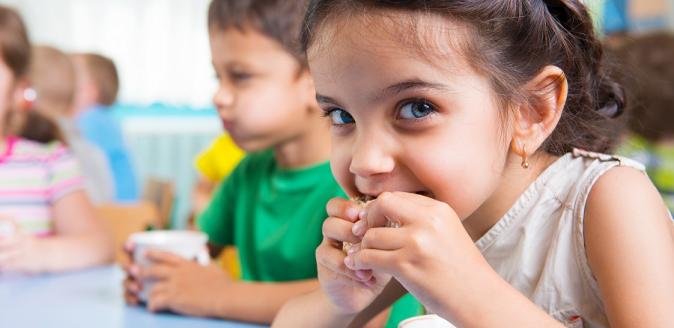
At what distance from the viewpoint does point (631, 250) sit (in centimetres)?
76

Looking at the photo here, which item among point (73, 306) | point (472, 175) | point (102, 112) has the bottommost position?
point (102, 112)

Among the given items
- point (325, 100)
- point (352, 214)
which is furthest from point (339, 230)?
point (325, 100)

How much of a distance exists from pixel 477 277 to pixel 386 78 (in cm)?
21

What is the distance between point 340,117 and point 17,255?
33.3 inches

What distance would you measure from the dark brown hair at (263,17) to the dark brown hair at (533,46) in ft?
1.34

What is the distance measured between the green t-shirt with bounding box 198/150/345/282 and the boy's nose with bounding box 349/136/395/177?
0.44 metres

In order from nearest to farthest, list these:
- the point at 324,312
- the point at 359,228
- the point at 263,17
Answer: the point at 359,228
the point at 324,312
the point at 263,17

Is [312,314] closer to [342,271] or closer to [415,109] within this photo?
[342,271]

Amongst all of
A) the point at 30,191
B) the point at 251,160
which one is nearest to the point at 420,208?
the point at 251,160

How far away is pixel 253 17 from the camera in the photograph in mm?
1330

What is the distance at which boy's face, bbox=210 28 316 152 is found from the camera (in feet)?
4.40

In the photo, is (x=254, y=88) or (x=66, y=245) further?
(x=66, y=245)

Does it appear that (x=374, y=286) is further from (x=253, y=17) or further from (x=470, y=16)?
(x=253, y=17)

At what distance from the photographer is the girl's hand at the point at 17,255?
1.39m
